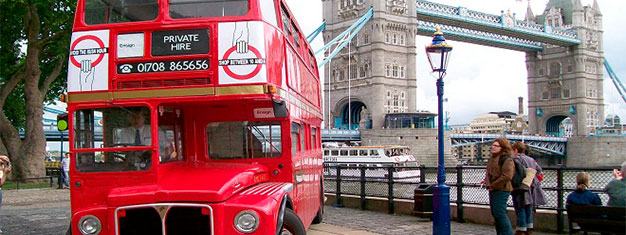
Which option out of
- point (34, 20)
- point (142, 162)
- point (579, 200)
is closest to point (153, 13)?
point (142, 162)

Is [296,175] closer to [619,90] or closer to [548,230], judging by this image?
[548,230]

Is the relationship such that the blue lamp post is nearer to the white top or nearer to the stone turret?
the white top

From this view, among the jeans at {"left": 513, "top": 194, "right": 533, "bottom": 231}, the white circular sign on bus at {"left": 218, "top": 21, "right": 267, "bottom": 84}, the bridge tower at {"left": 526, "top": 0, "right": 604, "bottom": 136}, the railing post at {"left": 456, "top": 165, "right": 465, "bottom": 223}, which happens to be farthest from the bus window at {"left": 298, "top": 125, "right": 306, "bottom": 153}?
the bridge tower at {"left": 526, "top": 0, "right": 604, "bottom": 136}

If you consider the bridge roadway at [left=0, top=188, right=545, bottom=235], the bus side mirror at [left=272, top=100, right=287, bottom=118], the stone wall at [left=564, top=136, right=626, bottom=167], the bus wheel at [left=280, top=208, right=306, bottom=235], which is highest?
the bus side mirror at [left=272, top=100, right=287, bottom=118]

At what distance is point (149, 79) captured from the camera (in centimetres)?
598

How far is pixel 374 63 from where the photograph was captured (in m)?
75.8

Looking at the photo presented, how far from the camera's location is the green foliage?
23062 millimetres

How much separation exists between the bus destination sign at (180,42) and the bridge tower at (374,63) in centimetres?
6741

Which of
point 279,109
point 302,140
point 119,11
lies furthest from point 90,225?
point 302,140

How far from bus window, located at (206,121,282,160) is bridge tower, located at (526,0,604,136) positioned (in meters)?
104

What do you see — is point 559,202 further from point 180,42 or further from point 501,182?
point 180,42

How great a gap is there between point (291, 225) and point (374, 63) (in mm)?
70447

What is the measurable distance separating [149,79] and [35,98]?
21.0 metres

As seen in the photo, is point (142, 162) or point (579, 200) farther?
point (579, 200)
